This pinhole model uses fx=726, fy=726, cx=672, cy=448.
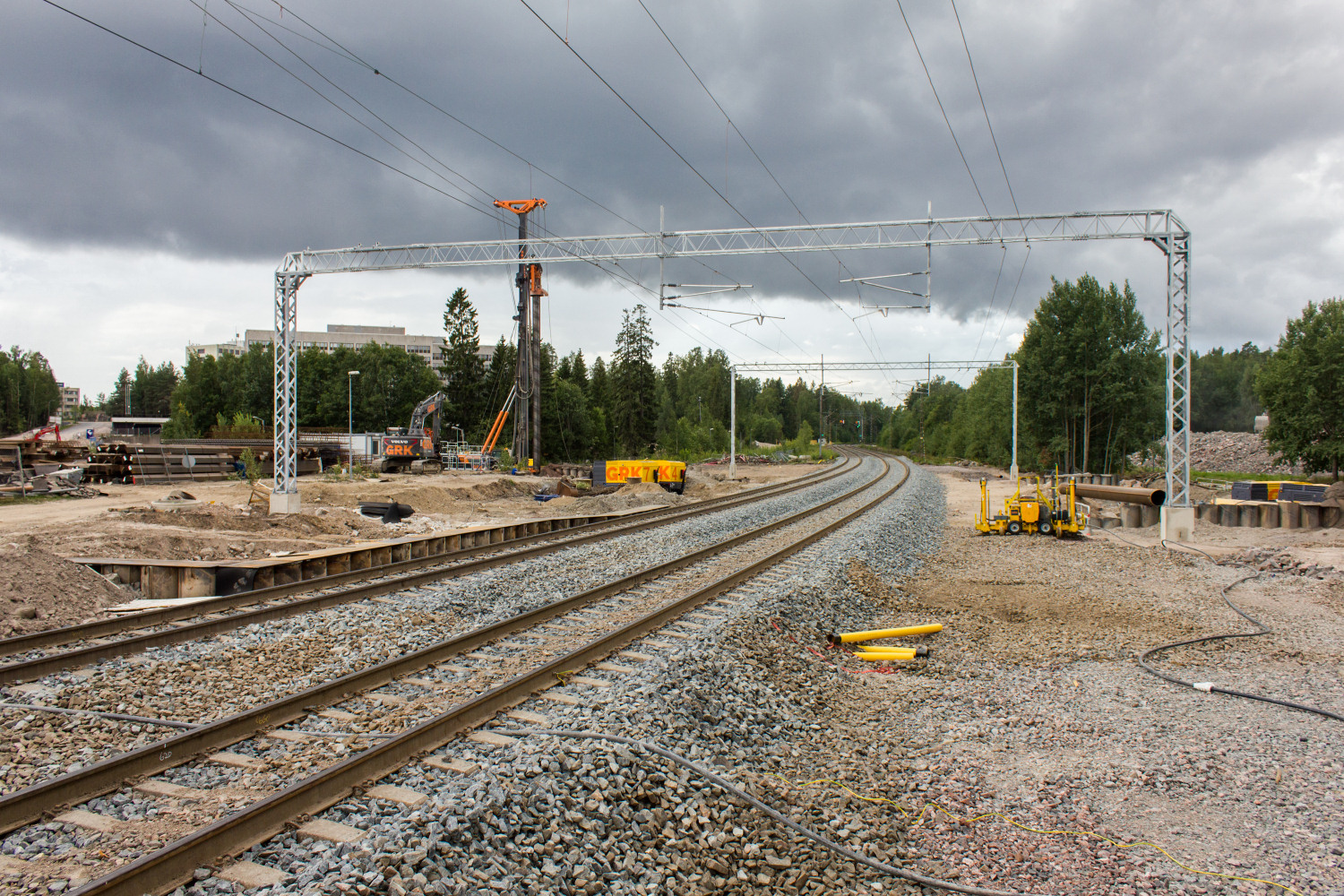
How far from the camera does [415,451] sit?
141ft

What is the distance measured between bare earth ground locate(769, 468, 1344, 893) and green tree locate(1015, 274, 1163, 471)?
1590 inches

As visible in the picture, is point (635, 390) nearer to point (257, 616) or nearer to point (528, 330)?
point (528, 330)

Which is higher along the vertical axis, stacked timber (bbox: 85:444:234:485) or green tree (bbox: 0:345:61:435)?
green tree (bbox: 0:345:61:435)

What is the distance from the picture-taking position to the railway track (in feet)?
13.3

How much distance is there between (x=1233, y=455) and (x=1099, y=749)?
85979mm

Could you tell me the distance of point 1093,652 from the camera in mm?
8922

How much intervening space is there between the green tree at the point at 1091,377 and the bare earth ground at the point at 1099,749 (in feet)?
133

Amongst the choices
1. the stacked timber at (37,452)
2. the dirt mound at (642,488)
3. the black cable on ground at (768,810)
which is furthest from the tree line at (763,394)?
the black cable on ground at (768,810)

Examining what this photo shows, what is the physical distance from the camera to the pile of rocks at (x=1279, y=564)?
1416 cm

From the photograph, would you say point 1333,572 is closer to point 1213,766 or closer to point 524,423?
point 1213,766

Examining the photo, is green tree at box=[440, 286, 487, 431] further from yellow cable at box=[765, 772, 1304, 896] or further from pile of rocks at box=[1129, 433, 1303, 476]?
yellow cable at box=[765, 772, 1304, 896]

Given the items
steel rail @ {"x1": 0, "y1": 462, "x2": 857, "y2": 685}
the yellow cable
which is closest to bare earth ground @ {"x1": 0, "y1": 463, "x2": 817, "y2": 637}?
steel rail @ {"x1": 0, "y1": 462, "x2": 857, "y2": 685}

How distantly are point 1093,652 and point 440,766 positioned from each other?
781 cm

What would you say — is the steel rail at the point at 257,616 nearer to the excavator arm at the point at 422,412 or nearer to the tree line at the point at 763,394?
the excavator arm at the point at 422,412
